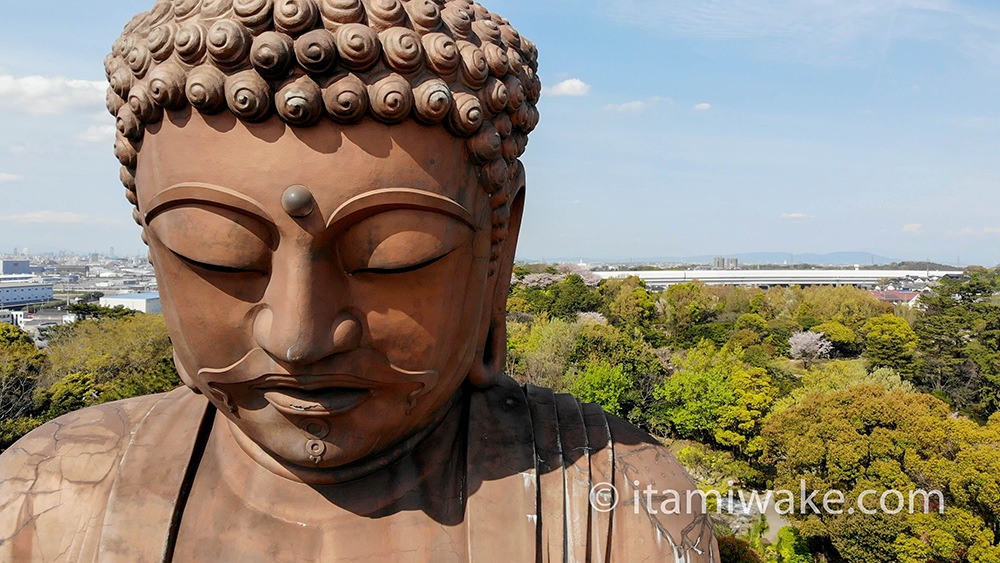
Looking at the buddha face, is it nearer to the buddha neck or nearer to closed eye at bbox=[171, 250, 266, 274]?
closed eye at bbox=[171, 250, 266, 274]

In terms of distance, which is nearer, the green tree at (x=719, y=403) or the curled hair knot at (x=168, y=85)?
the curled hair knot at (x=168, y=85)

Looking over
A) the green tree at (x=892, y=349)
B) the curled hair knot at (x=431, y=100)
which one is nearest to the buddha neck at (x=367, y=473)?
the curled hair knot at (x=431, y=100)

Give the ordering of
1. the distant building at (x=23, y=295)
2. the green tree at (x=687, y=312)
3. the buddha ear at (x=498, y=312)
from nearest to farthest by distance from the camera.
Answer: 1. the buddha ear at (x=498, y=312)
2. the green tree at (x=687, y=312)
3. the distant building at (x=23, y=295)

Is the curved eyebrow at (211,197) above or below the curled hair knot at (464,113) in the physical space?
below

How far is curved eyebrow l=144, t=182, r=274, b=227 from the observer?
185 centimetres

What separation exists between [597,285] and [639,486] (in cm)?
5084

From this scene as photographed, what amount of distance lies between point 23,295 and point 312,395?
8295 centimetres

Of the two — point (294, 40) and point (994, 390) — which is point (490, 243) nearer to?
point (294, 40)

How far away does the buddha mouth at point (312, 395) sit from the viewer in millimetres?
2012

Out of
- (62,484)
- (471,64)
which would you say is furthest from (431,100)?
(62,484)

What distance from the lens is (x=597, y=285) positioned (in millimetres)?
52812

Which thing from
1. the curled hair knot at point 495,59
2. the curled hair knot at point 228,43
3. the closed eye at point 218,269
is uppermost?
the curled hair knot at point 495,59

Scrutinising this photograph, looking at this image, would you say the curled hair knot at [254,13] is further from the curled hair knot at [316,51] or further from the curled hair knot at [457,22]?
the curled hair knot at [457,22]

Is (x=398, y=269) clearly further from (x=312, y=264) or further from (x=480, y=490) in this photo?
(x=480, y=490)
